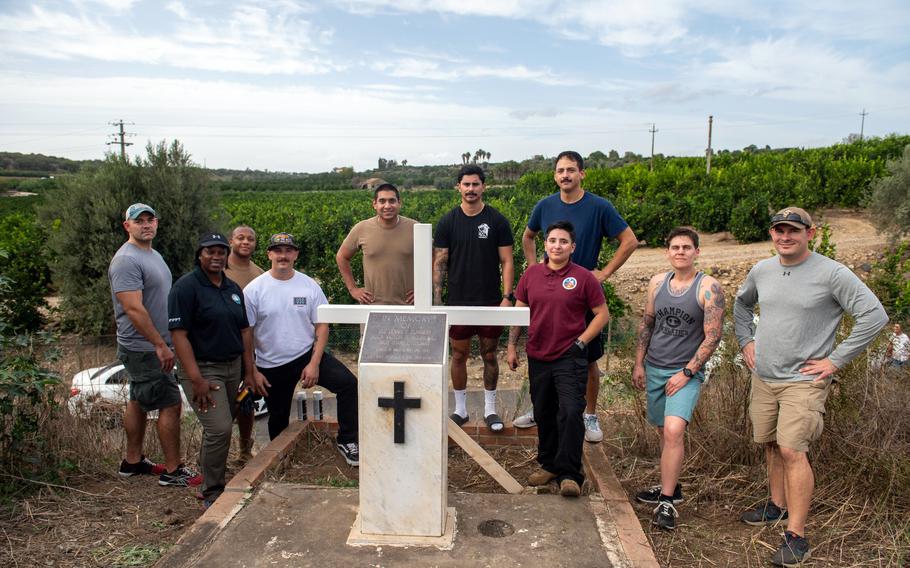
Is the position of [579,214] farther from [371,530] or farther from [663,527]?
[371,530]

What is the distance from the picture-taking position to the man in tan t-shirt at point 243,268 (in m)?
5.26

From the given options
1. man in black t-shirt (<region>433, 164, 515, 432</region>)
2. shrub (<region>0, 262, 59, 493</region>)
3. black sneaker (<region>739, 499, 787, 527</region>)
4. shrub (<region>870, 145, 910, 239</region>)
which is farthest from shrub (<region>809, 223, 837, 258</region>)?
shrub (<region>870, 145, 910, 239</region>)

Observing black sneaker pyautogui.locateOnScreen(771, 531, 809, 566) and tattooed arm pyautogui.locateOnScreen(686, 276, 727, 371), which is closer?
black sneaker pyautogui.locateOnScreen(771, 531, 809, 566)

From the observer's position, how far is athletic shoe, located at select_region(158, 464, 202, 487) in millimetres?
4664

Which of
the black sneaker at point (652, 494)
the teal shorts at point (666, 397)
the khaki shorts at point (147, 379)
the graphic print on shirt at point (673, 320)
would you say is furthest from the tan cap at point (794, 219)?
the khaki shorts at point (147, 379)

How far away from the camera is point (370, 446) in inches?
140

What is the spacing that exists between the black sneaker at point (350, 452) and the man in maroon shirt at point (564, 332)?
1584mm

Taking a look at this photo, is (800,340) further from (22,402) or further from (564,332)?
(22,402)

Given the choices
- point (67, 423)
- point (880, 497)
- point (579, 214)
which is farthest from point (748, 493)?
point (67, 423)

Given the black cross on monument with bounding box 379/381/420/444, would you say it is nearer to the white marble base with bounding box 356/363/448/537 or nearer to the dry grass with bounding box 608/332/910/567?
the white marble base with bounding box 356/363/448/537

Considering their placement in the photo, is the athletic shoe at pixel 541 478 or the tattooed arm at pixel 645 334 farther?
the athletic shoe at pixel 541 478

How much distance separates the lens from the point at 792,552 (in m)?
3.53

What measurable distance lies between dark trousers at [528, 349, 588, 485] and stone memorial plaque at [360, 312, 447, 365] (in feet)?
2.86

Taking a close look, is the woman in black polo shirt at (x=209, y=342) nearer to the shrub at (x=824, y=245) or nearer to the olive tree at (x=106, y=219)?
the shrub at (x=824, y=245)
